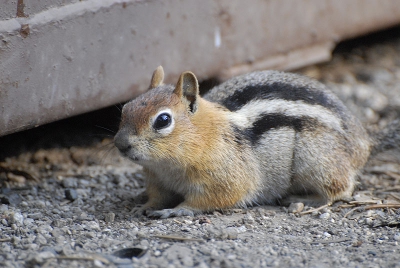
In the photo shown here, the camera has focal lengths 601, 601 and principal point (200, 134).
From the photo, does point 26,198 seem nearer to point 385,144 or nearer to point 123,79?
point 123,79

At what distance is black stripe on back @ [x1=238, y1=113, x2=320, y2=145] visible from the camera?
18.6ft

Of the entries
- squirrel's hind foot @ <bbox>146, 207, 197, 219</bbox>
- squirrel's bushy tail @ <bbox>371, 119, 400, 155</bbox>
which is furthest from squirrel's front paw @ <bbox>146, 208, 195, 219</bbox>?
squirrel's bushy tail @ <bbox>371, 119, 400, 155</bbox>

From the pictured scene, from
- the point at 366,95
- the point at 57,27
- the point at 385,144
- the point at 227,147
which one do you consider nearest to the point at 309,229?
the point at 227,147

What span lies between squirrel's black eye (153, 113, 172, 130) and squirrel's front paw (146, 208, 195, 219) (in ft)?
2.73

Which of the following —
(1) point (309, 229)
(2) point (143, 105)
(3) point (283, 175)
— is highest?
(2) point (143, 105)

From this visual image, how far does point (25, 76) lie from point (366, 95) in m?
5.03

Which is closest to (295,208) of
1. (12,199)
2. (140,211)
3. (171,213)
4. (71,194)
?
(171,213)

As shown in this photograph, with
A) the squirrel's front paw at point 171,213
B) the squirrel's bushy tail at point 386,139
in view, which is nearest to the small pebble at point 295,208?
the squirrel's front paw at point 171,213

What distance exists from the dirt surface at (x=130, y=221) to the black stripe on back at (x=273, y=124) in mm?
734

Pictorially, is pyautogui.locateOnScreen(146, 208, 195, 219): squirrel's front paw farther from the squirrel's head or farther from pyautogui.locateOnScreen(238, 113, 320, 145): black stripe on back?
pyautogui.locateOnScreen(238, 113, 320, 145): black stripe on back

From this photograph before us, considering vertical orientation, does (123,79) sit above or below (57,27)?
below

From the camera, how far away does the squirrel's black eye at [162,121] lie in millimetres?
5094

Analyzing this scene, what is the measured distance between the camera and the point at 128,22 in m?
6.29

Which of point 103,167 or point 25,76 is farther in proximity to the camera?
point 103,167
